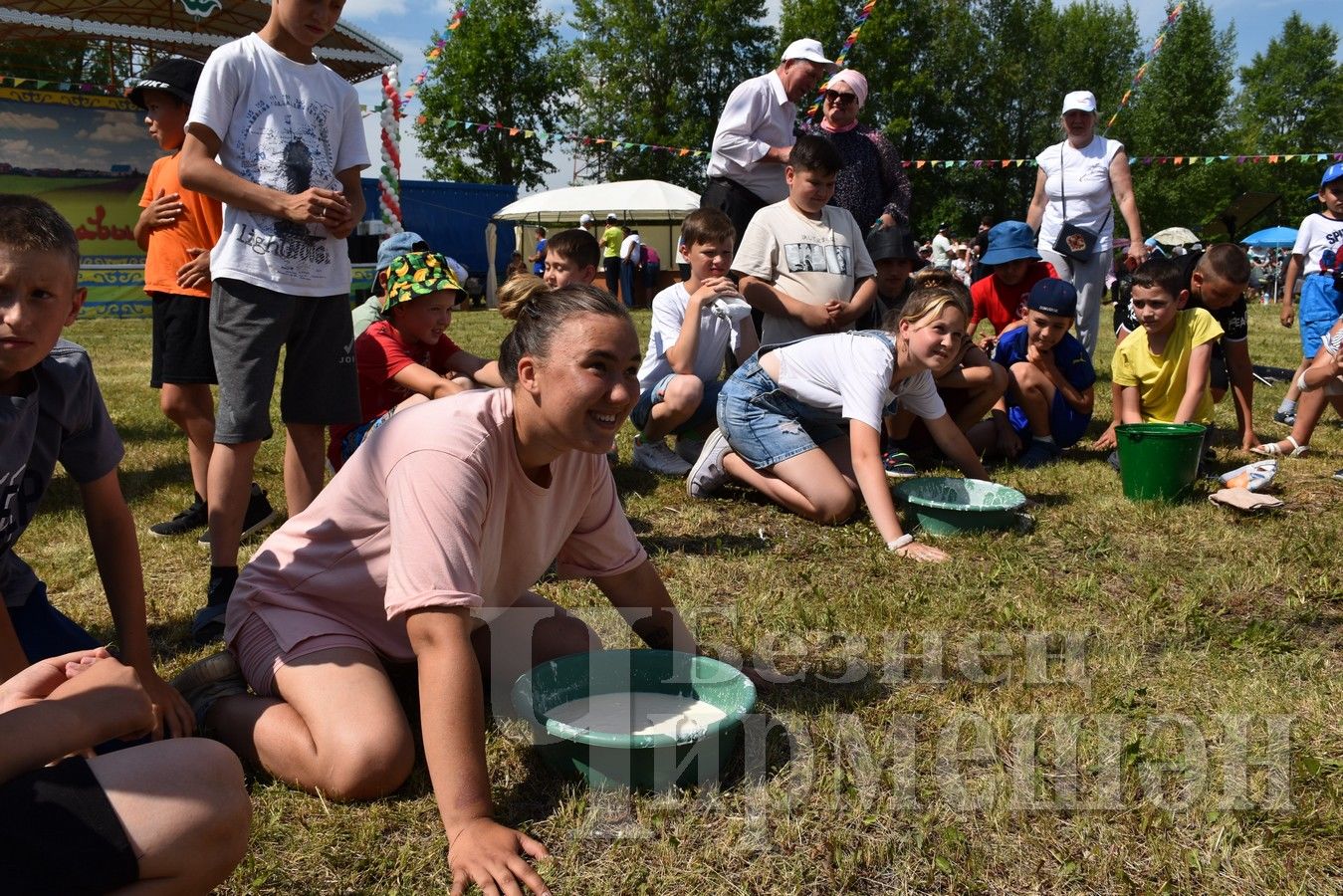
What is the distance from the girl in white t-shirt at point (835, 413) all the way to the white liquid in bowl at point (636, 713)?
4.68 ft

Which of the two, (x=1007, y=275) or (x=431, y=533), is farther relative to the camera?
(x=1007, y=275)

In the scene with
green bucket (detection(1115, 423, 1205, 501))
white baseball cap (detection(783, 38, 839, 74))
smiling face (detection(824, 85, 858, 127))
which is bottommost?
green bucket (detection(1115, 423, 1205, 501))

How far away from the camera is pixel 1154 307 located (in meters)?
4.77

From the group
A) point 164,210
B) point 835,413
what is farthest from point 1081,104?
point 164,210

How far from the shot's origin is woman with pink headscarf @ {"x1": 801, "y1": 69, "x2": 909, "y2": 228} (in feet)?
17.6

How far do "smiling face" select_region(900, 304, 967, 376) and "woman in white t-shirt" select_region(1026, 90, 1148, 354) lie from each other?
270 centimetres

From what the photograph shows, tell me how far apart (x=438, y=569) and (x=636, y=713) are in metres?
0.65

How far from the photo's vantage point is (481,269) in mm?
19781

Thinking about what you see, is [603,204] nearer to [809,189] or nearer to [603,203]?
[603,203]

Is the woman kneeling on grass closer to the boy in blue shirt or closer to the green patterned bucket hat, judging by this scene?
the boy in blue shirt

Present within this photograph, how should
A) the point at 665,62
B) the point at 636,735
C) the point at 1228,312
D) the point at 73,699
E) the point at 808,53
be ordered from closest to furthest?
the point at 73,699 → the point at 636,735 → the point at 808,53 → the point at 1228,312 → the point at 665,62

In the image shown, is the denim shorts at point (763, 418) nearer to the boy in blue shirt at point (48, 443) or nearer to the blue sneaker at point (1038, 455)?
the blue sneaker at point (1038, 455)

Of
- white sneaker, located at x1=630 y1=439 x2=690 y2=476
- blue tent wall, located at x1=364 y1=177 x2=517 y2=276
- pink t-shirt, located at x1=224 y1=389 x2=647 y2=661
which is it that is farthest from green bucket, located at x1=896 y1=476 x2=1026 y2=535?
blue tent wall, located at x1=364 y1=177 x2=517 y2=276

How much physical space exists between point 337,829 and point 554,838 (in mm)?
392
